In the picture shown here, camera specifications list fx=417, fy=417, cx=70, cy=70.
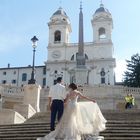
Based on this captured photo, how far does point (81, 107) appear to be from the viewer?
11.7 m

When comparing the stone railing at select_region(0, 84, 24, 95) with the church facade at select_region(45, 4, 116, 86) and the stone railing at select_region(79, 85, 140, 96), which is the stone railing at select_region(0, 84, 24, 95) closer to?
the stone railing at select_region(79, 85, 140, 96)

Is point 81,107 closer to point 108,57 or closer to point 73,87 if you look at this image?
point 73,87

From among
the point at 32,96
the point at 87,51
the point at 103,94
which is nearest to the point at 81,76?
the point at 103,94

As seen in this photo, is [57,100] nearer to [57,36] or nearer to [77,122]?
[77,122]

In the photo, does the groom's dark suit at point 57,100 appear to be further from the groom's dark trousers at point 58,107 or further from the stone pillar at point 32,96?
the stone pillar at point 32,96

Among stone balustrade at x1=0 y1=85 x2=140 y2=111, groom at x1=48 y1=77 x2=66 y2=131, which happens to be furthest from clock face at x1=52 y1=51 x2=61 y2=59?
groom at x1=48 y1=77 x2=66 y2=131

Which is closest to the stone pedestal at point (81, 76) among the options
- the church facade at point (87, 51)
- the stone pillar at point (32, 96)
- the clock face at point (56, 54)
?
the church facade at point (87, 51)

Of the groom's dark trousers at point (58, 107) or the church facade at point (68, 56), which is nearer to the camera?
the groom's dark trousers at point (58, 107)

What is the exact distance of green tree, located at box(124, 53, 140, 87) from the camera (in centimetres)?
6085

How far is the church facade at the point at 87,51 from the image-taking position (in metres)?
89.9

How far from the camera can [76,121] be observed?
1134 centimetres

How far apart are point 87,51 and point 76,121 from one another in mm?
83118

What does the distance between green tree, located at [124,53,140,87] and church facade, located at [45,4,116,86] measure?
20394 millimetres

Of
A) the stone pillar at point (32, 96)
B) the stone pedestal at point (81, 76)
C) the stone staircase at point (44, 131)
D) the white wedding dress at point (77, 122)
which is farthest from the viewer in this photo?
the stone pedestal at point (81, 76)
